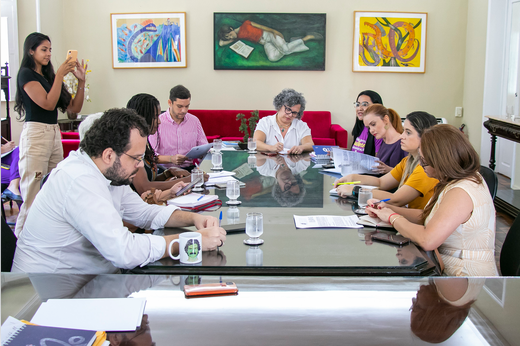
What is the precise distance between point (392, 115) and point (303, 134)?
1311 mm

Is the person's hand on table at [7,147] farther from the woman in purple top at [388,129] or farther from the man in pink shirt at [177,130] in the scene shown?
the woman in purple top at [388,129]

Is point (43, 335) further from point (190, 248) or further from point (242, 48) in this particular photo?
point (242, 48)

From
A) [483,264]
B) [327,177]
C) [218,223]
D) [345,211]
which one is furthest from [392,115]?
[218,223]

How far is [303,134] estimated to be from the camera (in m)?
4.41

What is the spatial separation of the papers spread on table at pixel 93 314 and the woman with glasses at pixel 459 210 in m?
1.05

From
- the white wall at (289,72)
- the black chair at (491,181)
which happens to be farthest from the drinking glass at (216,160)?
the white wall at (289,72)

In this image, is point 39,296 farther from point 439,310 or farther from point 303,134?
point 303,134

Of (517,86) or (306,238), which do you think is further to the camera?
(517,86)

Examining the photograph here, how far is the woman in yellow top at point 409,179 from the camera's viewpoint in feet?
7.43

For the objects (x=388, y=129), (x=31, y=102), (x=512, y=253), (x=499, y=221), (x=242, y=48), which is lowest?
(x=499, y=221)

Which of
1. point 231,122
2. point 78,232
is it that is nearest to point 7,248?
point 78,232

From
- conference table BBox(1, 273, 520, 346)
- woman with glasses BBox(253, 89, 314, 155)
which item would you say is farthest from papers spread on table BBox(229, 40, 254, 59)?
conference table BBox(1, 273, 520, 346)

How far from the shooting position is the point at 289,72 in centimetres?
664

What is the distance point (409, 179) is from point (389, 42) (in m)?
4.71
